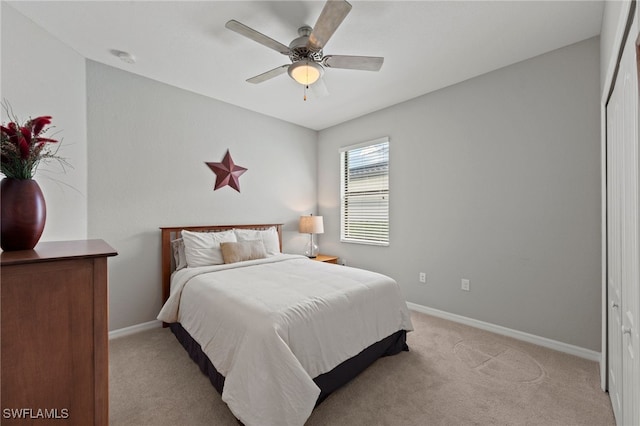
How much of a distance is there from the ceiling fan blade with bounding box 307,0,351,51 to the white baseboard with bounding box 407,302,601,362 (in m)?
3.05

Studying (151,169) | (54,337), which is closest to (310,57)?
(151,169)

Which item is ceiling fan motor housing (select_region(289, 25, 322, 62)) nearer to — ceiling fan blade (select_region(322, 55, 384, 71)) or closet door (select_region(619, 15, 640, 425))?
ceiling fan blade (select_region(322, 55, 384, 71))

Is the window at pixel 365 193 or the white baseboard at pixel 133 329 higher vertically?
the window at pixel 365 193

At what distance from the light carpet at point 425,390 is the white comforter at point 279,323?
0.87ft

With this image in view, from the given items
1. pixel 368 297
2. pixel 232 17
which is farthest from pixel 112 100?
pixel 368 297

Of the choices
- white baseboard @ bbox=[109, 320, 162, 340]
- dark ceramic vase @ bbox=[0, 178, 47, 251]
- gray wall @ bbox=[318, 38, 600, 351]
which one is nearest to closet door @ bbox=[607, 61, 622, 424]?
gray wall @ bbox=[318, 38, 600, 351]

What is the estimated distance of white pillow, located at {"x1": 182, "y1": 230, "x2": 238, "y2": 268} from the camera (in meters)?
2.94

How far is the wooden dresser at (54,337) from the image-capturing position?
0.89 metres

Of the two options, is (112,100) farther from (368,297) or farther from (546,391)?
(546,391)

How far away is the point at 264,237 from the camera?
3602mm

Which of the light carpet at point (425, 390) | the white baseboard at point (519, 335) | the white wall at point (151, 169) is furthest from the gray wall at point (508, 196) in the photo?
the white wall at point (151, 169)

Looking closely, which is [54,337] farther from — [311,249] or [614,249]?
[311,249]

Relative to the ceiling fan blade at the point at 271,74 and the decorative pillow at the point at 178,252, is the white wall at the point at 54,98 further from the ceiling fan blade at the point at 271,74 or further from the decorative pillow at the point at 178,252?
the ceiling fan blade at the point at 271,74

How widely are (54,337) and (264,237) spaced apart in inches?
104
